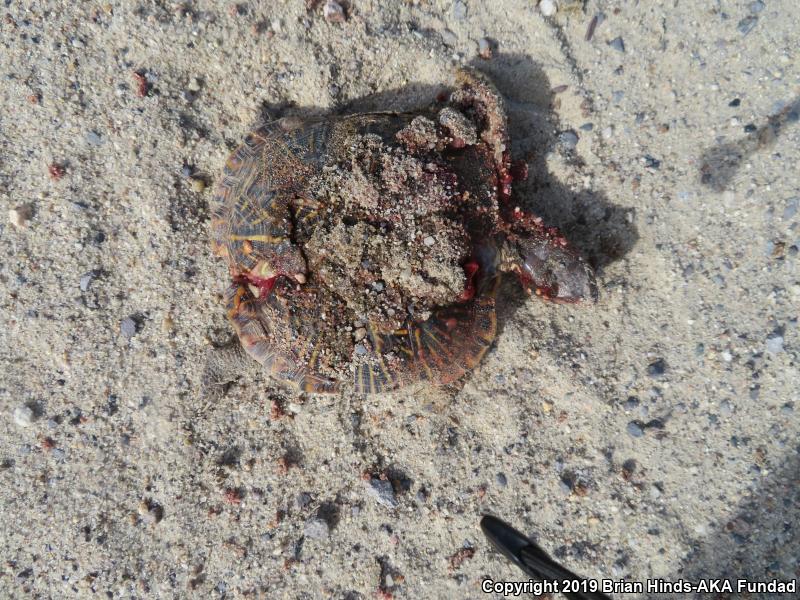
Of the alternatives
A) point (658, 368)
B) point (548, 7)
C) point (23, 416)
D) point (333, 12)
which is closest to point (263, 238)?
point (333, 12)

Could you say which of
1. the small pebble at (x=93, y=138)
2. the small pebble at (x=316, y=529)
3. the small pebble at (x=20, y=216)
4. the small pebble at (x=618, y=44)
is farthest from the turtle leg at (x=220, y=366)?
the small pebble at (x=618, y=44)

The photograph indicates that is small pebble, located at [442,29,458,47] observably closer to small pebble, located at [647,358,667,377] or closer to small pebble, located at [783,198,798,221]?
small pebble, located at [783,198,798,221]

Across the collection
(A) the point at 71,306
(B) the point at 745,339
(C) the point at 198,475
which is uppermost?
(B) the point at 745,339

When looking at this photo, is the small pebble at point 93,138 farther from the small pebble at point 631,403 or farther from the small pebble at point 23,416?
the small pebble at point 631,403

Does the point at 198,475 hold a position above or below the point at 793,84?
below

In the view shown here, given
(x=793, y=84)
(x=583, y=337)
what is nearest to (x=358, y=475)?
(x=583, y=337)

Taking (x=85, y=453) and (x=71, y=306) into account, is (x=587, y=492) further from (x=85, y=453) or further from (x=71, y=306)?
(x=71, y=306)
